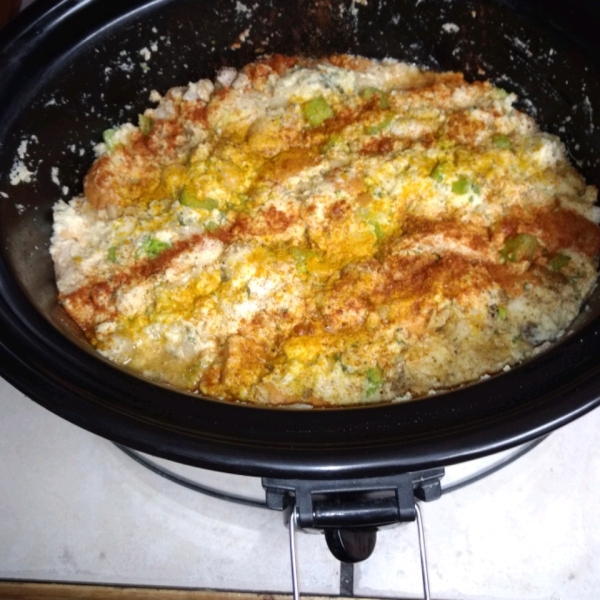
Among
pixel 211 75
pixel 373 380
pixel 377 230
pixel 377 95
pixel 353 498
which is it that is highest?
pixel 211 75

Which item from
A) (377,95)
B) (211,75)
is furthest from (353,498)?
(211,75)

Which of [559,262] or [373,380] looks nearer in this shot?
[373,380]

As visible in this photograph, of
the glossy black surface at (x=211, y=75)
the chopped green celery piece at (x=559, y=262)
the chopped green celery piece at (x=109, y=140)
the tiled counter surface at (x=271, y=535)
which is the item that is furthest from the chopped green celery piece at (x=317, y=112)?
the tiled counter surface at (x=271, y=535)

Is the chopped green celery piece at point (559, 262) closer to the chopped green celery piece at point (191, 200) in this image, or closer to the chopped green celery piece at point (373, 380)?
the chopped green celery piece at point (373, 380)

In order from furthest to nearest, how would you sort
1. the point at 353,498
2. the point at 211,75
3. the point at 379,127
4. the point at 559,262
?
the point at 211,75
the point at 379,127
the point at 559,262
the point at 353,498

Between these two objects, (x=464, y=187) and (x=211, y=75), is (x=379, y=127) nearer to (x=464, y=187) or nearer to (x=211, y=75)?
(x=464, y=187)

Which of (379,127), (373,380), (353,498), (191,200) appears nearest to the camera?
(353,498)

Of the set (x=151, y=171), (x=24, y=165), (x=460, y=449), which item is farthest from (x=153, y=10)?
(x=460, y=449)
